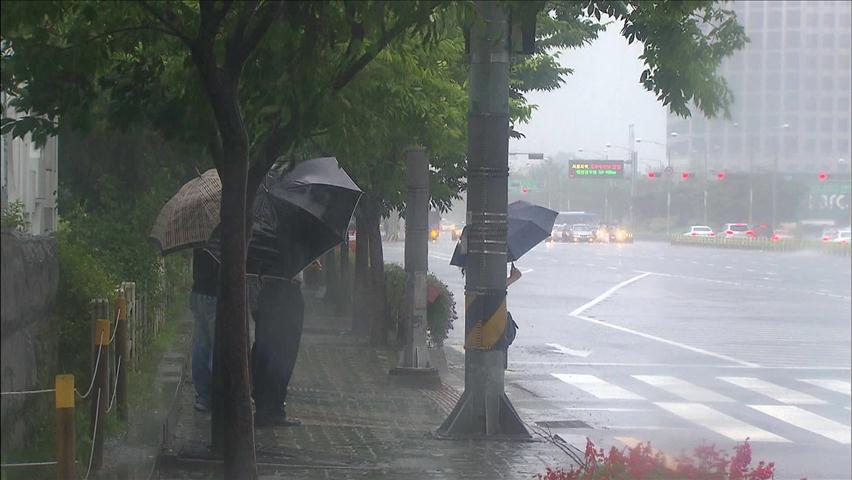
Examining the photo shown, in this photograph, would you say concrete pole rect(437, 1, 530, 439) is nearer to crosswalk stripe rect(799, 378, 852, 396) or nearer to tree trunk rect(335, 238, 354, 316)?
crosswalk stripe rect(799, 378, 852, 396)

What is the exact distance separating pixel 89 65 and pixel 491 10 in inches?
162

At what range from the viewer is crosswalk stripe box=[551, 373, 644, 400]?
1620 cm

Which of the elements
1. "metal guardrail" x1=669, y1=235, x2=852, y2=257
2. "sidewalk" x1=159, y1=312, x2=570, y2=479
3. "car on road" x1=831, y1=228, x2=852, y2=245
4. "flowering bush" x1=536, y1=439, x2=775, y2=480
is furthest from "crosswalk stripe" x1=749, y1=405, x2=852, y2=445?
"car on road" x1=831, y1=228, x2=852, y2=245

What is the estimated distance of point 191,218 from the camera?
34.9 feet

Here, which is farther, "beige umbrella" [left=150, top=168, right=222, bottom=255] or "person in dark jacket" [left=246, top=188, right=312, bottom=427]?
"person in dark jacket" [left=246, top=188, right=312, bottom=427]

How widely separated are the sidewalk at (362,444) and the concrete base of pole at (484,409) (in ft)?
0.54

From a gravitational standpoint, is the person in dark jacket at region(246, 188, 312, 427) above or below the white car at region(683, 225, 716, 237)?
below

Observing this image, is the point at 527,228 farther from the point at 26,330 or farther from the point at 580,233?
the point at 580,233

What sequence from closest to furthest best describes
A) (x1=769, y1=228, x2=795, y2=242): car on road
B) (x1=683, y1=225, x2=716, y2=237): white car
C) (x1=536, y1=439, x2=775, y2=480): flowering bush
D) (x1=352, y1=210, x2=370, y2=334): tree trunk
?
1. (x1=536, y1=439, x2=775, y2=480): flowering bush
2. (x1=352, y1=210, x2=370, y2=334): tree trunk
3. (x1=769, y1=228, x2=795, y2=242): car on road
4. (x1=683, y1=225, x2=716, y2=237): white car

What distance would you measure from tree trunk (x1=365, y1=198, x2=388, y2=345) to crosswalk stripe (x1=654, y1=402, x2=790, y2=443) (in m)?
5.70

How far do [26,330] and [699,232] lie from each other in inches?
2926

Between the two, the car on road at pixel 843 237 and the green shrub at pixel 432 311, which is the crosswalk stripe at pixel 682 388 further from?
the car on road at pixel 843 237

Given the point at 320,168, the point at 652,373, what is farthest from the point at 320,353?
the point at 320,168

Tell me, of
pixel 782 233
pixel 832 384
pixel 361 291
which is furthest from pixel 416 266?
pixel 782 233
